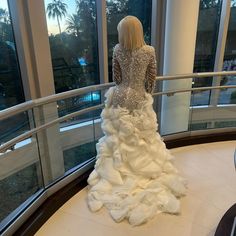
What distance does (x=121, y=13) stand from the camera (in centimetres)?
391

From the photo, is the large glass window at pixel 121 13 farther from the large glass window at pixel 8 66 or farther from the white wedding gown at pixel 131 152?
the white wedding gown at pixel 131 152

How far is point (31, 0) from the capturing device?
263 cm

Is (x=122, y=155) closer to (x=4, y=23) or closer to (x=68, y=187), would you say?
(x=68, y=187)

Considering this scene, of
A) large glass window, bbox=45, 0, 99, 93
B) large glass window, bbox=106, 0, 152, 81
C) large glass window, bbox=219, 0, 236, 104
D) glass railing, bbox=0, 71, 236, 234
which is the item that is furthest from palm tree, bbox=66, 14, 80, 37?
large glass window, bbox=219, 0, 236, 104

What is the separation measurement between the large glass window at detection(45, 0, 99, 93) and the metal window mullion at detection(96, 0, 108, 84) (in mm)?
161

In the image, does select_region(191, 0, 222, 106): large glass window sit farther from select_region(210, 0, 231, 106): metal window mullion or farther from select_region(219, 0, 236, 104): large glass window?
select_region(219, 0, 236, 104): large glass window

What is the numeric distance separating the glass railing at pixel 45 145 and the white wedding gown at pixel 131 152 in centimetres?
32

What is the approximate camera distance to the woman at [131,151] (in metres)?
2.11

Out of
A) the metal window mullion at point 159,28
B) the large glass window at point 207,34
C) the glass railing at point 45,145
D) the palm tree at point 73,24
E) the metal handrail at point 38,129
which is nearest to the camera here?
the metal handrail at point 38,129

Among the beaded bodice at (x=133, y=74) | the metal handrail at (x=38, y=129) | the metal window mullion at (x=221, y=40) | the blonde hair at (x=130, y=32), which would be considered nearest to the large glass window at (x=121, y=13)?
the metal window mullion at (x=221, y=40)

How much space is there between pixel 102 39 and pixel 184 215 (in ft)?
8.84

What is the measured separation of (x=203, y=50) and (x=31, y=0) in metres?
3.21

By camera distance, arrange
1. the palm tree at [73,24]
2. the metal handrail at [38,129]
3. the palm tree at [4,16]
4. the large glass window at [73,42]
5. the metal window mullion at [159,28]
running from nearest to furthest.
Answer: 1. the metal handrail at [38,129]
2. the palm tree at [4,16]
3. the large glass window at [73,42]
4. the palm tree at [73,24]
5. the metal window mullion at [159,28]

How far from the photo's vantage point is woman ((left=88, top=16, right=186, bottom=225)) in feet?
6.91
